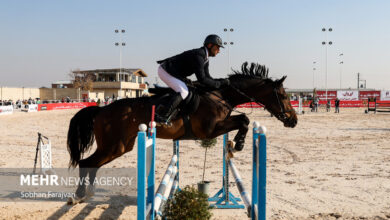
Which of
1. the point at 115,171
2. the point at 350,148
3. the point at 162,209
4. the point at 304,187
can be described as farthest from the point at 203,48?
the point at 350,148

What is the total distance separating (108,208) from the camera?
4781 millimetres

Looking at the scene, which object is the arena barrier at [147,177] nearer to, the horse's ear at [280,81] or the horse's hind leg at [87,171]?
the horse's hind leg at [87,171]

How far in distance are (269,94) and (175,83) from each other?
4.77 ft

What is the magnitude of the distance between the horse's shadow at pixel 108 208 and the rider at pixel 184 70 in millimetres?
1627

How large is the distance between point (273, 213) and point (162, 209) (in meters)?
1.83

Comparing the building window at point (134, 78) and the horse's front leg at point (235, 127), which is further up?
the building window at point (134, 78)

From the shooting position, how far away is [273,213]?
14.7 feet

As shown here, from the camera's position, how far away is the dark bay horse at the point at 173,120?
14.0 feet

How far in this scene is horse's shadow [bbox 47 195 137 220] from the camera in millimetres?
4434

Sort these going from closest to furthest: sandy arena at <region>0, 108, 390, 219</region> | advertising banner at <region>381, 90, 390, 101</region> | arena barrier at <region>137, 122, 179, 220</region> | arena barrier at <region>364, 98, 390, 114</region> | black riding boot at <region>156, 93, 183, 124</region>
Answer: arena barrier at <region>137, 122, 179, 220</region>, black riding boot at <region>156, 93, 183, 124</region>, sandy arena at <region>0, 108, 390, 219</region>, arena barrier at <region>364, 98, 390, 114</region>, advertising banner at <region>381, 90, 390, 101</region>

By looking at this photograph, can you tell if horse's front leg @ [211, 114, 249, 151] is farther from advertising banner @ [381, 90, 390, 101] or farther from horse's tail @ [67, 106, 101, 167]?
advertising banner @ [381, 90, 390, 101]

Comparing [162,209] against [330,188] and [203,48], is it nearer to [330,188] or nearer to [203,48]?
[203,48]

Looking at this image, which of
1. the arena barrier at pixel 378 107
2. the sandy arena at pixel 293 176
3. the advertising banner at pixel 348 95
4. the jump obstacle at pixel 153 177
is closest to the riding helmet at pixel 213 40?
the jump obstacle at pixel 153 177

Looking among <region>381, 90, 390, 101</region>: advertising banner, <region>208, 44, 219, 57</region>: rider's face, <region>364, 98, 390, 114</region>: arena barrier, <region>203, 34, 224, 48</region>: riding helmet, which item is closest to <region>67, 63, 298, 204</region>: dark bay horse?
<region>208, 44, 219, 57</region>: rider's face
